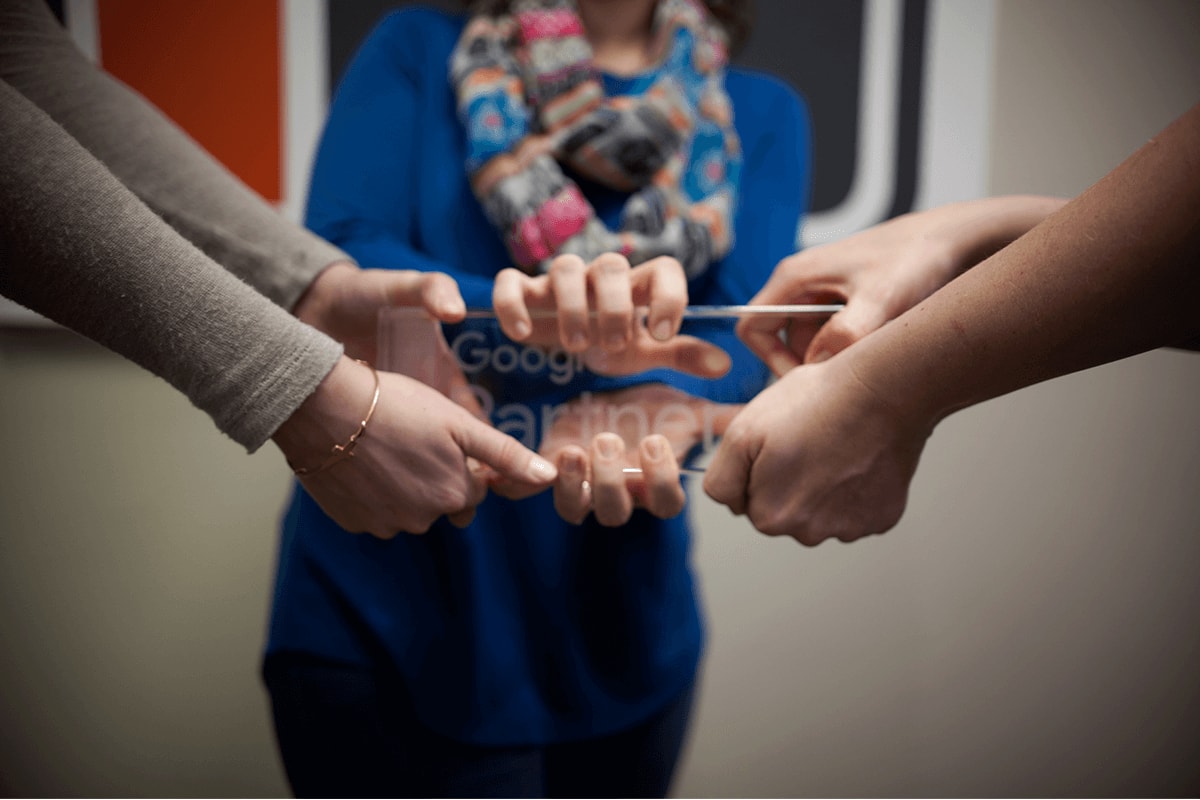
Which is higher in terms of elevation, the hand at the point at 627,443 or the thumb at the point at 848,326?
the thumb at the point at 848,326

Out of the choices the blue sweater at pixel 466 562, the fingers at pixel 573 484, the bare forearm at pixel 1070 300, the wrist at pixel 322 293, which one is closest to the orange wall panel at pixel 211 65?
the blue sweater at pixel 466 562

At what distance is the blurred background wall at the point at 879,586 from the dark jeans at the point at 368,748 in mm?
318

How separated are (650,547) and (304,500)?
1.05 feet

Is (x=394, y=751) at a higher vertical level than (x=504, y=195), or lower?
lower

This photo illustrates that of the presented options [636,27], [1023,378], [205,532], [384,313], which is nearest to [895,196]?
[636,27]

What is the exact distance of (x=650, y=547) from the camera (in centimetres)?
60

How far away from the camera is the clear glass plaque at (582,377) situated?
44 centimetres

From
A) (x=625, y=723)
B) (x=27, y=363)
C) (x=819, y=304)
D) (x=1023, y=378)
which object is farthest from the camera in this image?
(x=27, y=363)

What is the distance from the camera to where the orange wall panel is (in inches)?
28.6

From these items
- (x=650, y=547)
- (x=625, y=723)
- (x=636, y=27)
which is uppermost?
(x=636, y=27)

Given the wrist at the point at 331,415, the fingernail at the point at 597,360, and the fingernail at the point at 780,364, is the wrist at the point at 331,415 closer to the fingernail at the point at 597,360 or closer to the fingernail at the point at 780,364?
the fingernail at the point at 597,360

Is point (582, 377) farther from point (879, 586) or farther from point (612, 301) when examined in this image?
point (879, 586)

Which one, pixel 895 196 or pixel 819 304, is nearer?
pixel 819 304

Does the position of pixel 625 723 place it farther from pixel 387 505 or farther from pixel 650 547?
pixel 387 505
